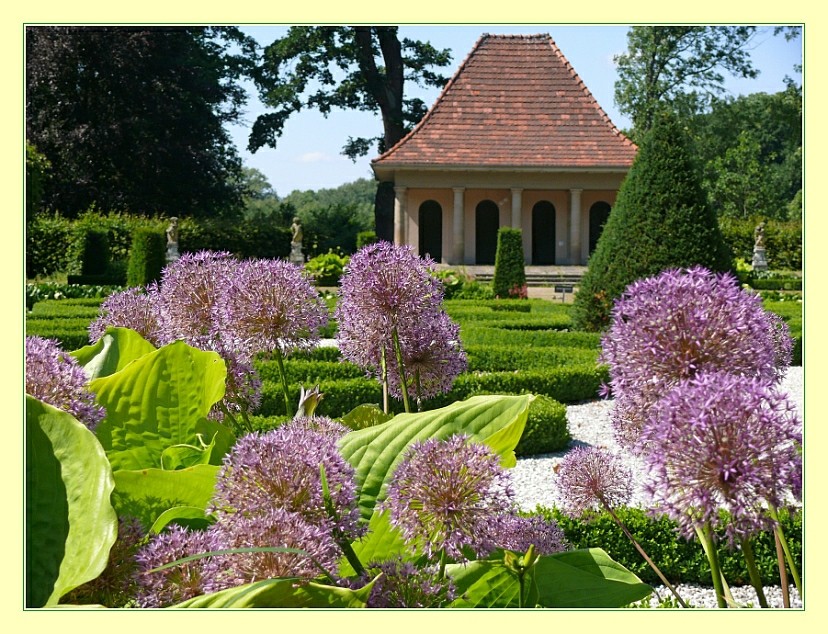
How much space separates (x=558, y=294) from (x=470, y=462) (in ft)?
66.4

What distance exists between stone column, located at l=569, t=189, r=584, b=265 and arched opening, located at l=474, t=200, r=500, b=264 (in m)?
2.33

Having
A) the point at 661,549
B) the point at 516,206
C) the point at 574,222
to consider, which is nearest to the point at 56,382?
the point at 661,549

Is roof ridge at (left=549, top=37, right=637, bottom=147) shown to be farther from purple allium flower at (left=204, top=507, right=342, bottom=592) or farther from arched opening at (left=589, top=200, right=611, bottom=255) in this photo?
purple allium flower at (left=204, top=507, right=342, bottom=592)

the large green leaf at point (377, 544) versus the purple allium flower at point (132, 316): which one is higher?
the purple allium flower at point (132, 316)

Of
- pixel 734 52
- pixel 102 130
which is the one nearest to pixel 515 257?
pixel 734 52

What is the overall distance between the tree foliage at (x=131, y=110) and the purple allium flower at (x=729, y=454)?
2513 centimetres

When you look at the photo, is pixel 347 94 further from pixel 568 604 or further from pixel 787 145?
pixel 568 604

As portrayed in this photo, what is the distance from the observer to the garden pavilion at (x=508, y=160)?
25.1 meters

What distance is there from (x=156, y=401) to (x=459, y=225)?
25.1 m

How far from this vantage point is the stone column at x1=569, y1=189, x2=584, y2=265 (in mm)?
26094

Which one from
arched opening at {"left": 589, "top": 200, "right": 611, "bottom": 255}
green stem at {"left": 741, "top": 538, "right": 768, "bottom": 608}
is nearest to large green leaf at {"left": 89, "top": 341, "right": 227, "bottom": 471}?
green stem at {"left": 741, "top": 538, "right": 768, "bottom": 608}

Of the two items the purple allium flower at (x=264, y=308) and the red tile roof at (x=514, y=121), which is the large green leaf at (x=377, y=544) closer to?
the purple allium flower at (x=264, y=308)

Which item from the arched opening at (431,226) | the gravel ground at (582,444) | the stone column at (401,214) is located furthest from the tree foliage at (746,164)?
the gravel ground at (582,444)

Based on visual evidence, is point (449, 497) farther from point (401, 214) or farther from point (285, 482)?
point (401, 214)
